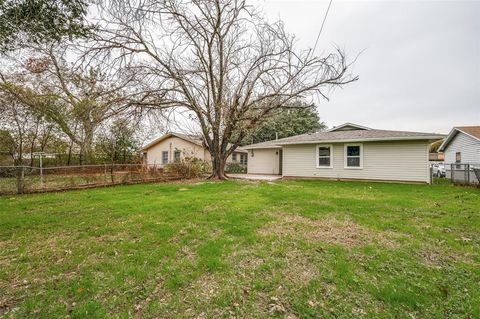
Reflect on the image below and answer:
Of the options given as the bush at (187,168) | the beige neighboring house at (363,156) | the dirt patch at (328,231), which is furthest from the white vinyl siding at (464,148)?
the bush at (187,168)

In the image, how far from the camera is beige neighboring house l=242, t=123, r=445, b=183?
11.9m

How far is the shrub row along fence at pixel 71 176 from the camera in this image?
8.65 meters

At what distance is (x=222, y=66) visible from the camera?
12.5 m

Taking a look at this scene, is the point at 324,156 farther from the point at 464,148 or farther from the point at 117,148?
the point at 117,148

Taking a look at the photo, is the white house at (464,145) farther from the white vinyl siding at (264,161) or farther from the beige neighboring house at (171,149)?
the beige neighboring house at (171,149)

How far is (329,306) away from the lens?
7.61 feet

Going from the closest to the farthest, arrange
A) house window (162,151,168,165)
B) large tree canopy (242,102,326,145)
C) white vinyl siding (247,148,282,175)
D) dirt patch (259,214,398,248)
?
dirt patch (259,214,398,248) → white vinyl siding (247,148,282,175) → house window (162,151,168,165) → large tree canopy (242,102,326,145)

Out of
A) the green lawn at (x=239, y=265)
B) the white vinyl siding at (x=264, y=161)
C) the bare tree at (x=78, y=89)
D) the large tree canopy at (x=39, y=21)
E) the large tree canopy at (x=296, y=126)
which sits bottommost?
the green lawn at (x=239, y=265)

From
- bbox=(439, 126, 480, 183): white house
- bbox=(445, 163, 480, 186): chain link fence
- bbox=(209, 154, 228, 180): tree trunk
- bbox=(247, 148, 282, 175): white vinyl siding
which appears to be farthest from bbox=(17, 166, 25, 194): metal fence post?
bbox=(439, 126, 480, 183): white house

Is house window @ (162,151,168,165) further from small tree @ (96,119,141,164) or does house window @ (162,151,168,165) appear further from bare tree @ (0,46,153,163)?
bare tree @ (0,46,153,163)

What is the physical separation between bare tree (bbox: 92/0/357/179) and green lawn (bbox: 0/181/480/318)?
782 centimetres

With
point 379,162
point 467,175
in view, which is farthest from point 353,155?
point 467,175

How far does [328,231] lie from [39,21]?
235 inches

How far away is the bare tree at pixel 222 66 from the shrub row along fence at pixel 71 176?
3.55m
